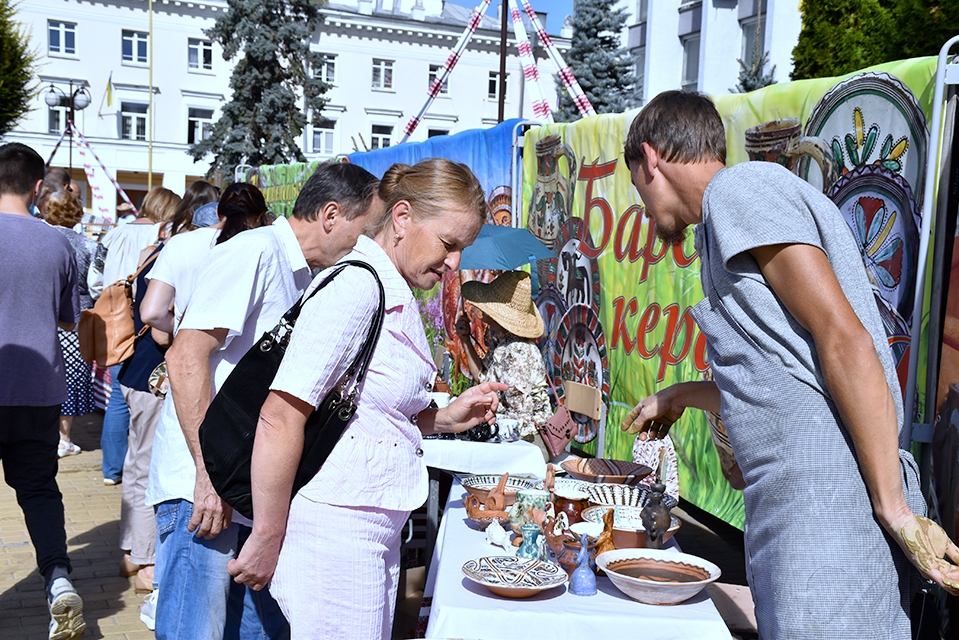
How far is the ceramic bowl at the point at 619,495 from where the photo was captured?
10.4 feet

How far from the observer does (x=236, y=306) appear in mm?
2631

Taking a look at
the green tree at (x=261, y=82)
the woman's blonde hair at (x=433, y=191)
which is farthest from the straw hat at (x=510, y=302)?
the green tree at (x=261, y=82)

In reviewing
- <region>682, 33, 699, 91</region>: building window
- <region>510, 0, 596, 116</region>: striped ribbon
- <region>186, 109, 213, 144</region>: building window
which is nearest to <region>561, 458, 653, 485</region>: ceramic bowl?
<region>510, 0, 596, 116</region>: striped ribbon

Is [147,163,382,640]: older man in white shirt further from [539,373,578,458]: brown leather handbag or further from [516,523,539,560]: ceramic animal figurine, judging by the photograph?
[539,373,578,458]: brown leather handbag

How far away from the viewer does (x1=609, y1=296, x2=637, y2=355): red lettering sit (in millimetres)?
5590

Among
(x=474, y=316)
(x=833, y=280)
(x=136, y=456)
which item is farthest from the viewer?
(x=474, y=316)

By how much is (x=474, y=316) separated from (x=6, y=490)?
381 cm

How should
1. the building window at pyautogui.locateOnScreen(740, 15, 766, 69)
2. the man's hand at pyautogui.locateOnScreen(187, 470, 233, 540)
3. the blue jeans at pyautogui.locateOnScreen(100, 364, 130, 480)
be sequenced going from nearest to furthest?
1. the man's hand at pyautogui.locateOnScreen(187, 470, 233, 540)
2. the blue jeans at pyautogui.locateOnScreen(100, 364, 130, 480)
3. the building window at pyautogui.locateOnScreen(740, 15, 766, 69)

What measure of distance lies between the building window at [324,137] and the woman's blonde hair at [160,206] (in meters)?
40.2

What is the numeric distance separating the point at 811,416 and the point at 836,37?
15.6 meters

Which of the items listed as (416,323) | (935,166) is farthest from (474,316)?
(416,323)

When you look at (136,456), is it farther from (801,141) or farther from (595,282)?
(801,141)

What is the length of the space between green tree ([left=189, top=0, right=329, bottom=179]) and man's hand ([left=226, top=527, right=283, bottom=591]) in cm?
3180

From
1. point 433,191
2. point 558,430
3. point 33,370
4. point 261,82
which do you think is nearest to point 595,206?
point 558,430
